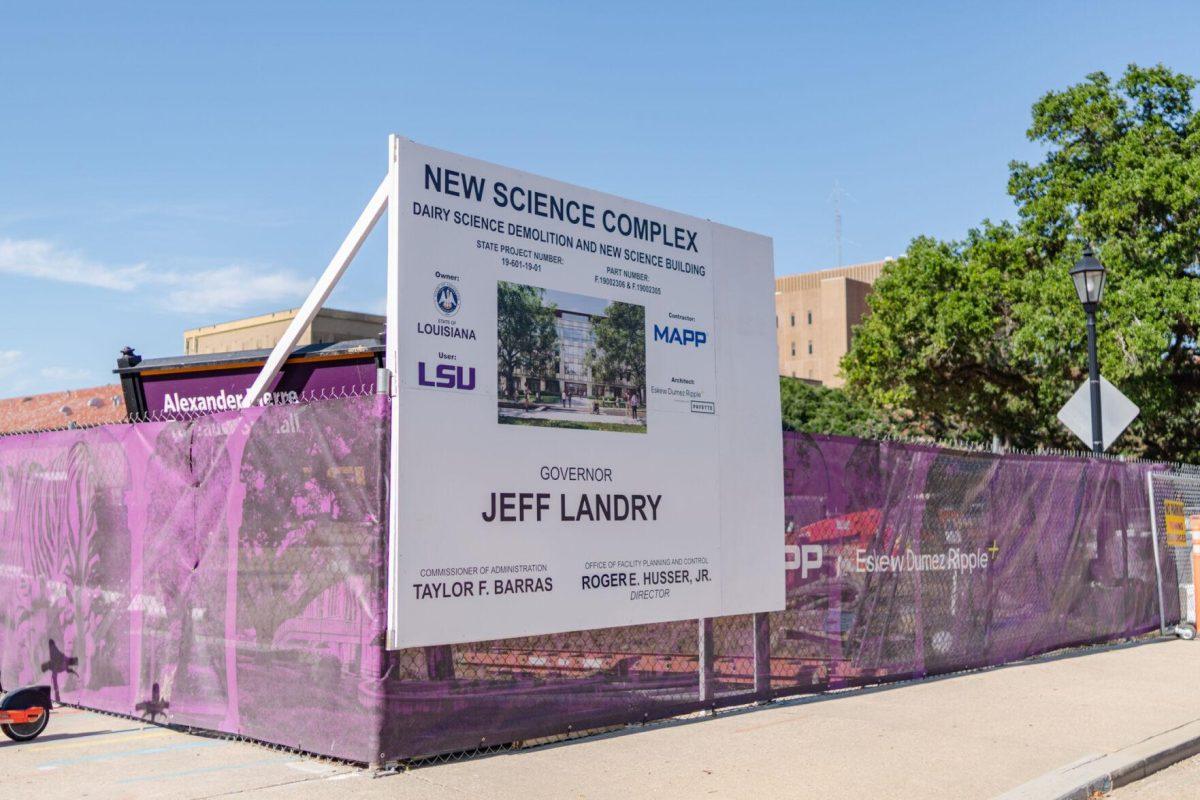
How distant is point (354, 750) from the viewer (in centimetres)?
681

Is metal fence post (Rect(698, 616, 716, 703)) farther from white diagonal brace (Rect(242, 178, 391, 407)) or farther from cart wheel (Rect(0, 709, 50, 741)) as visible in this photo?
cart wheel (Rect(0, 709, 50, 741))

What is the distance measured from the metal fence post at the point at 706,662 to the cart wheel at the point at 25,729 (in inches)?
178

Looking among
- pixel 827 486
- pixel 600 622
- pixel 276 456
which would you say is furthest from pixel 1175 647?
pixel 276 456

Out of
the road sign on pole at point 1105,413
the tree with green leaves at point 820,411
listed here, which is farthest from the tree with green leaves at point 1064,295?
the tree with green leaves at point 820,411

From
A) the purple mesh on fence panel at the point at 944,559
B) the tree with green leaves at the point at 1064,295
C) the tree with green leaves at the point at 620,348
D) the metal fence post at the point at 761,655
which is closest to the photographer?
the tree with green leaves at the point at 620,348

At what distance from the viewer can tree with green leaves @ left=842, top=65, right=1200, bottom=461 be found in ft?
81.8

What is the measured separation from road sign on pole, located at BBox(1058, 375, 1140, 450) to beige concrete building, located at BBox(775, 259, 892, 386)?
135244 mm

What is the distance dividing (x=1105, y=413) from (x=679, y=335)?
317 inches

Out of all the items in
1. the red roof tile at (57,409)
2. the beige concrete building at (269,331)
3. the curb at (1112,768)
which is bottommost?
the curb at (1112,768)

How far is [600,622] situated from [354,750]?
189 cm

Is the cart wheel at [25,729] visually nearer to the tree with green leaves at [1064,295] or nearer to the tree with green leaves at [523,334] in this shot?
the tree with green leaves at [523,334]

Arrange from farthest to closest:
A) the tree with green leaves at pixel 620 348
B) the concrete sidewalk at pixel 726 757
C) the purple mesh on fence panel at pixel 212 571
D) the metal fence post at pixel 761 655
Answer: the metal fence post at pixel 761 655 < the tree with green leaves at pixel 620 348 < the purple mesh on fence panel at pixel 212 571 < the concrete sidewalk at pixel 726 757

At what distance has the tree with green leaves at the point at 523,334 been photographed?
24.7 ft

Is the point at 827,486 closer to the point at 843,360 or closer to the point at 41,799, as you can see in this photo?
the point at 41,799
